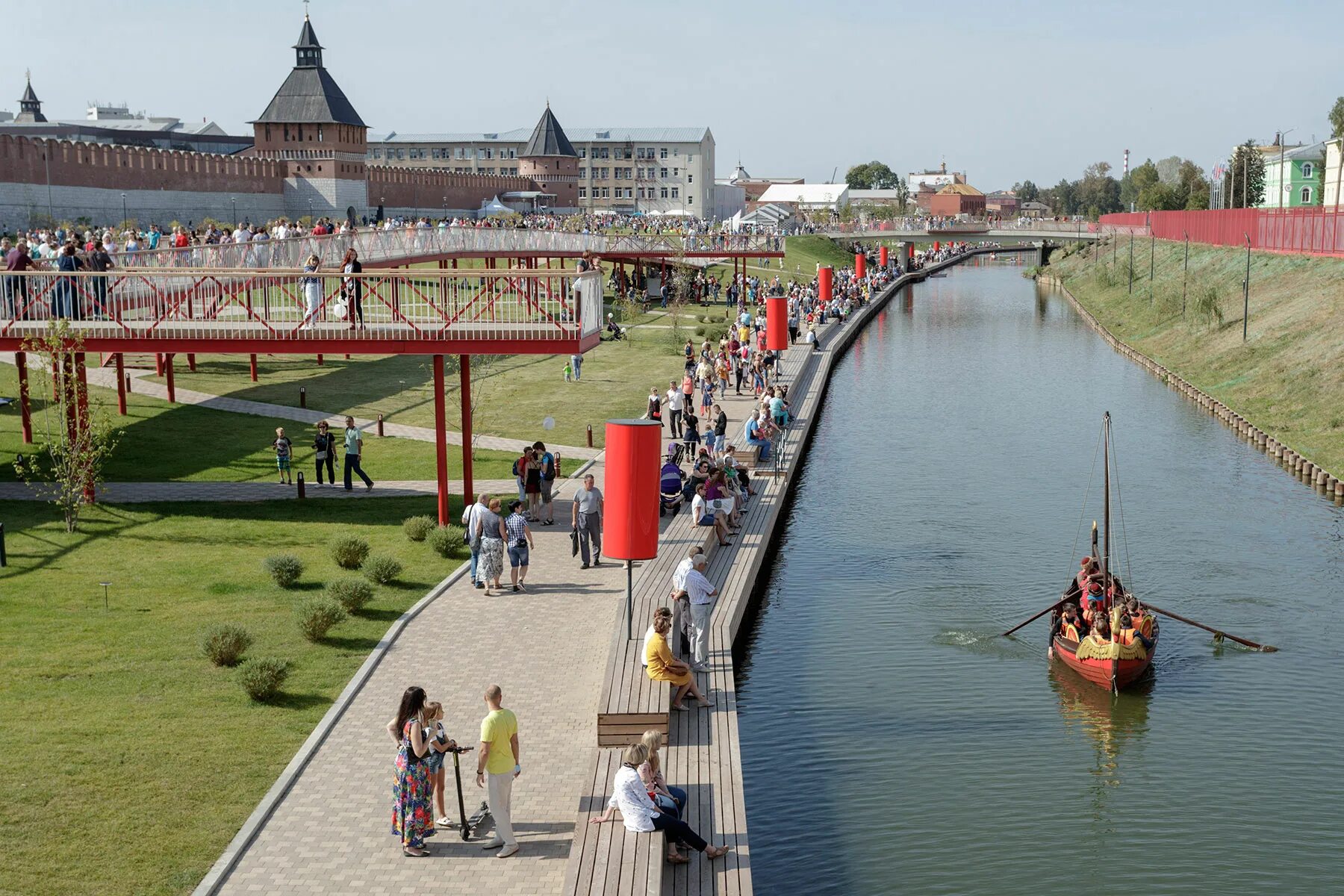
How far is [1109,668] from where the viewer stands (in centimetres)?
1814

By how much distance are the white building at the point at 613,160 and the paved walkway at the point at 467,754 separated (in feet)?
468

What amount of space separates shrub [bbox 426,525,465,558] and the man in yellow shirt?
33.4 ft

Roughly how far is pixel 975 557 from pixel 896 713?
311 inches

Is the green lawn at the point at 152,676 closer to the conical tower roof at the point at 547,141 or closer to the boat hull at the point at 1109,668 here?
the boat hull at the point at 1109,668

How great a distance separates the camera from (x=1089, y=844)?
46.8 feet

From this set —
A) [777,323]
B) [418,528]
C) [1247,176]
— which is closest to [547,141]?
[1247,176]

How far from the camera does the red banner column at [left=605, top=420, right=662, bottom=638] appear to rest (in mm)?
15898

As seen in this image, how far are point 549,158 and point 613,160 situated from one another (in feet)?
110

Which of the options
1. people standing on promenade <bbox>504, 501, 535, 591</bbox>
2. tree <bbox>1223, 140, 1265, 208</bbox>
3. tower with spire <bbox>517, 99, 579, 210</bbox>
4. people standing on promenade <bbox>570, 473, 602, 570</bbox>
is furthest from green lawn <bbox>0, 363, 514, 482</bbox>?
tower with spire <bbox>517, 99, 579, 210</bbox>

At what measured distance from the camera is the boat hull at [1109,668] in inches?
715

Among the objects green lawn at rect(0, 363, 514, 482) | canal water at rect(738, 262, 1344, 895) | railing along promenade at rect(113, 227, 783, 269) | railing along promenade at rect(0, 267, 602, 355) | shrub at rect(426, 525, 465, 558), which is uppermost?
railing along promenade at rect(113, 227, 783, 269)

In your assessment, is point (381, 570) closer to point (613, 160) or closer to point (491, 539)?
point (491, 539)

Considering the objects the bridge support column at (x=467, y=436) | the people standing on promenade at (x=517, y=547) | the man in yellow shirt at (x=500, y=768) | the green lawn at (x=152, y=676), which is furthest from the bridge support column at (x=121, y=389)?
the man in yellow shirt at (x=500, y=768)

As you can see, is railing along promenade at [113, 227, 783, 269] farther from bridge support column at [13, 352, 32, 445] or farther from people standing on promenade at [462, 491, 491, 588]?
people standing on promenade at [462, 491, 491, 588]
